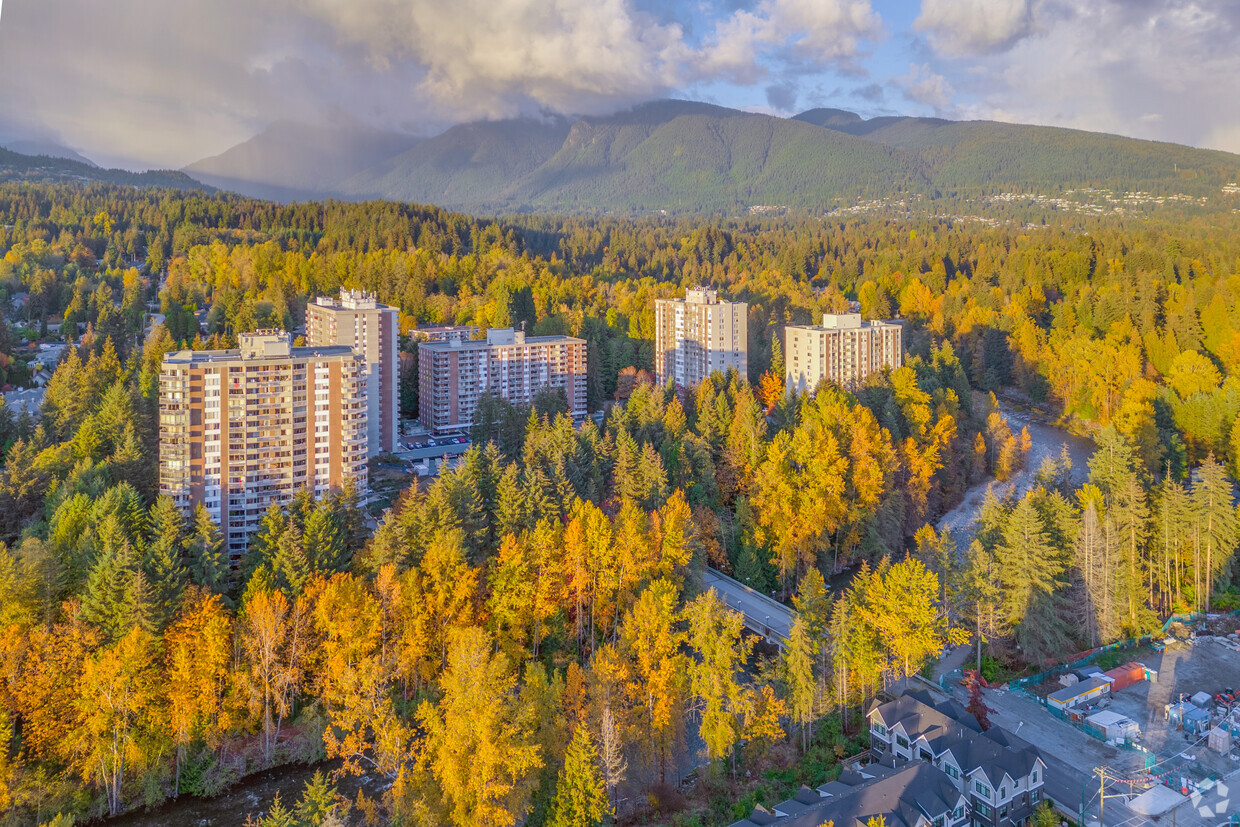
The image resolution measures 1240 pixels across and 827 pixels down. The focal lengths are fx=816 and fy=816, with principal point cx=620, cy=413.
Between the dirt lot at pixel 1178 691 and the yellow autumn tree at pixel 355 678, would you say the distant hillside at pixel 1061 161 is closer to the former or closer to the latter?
the dirt lot at pixel 1178 691

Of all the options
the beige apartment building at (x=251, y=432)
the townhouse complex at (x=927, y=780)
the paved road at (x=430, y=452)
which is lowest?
the townhouse complex at (x=927, y=780)

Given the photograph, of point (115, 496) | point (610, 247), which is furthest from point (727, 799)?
point (610, 247)

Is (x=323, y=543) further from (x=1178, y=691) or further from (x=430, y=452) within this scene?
(x=1178, y=691)

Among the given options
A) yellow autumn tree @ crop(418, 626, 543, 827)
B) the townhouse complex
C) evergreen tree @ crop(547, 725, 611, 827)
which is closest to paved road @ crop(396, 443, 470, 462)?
yellow autumn tree @ crop(418, 626, 543, 827)

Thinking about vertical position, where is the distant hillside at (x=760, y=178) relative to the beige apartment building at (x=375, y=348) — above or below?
above

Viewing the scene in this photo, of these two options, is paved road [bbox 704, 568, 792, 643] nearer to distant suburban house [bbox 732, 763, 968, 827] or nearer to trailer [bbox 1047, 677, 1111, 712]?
trailer [bbox 1047, 677, 1111, 712]

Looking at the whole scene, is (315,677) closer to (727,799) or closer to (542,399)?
(727,799)

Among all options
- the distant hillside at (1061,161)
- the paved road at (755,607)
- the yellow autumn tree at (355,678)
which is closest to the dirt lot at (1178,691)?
the paved road at (755,607)
